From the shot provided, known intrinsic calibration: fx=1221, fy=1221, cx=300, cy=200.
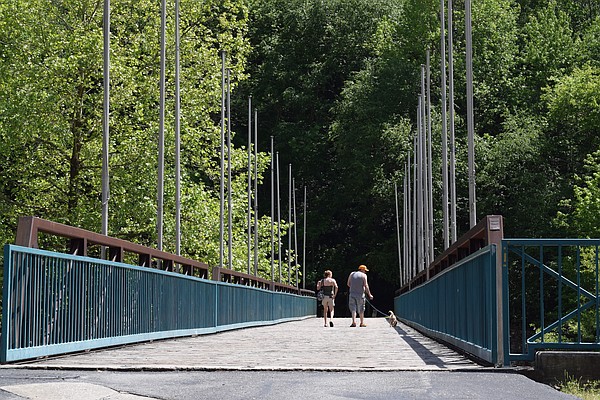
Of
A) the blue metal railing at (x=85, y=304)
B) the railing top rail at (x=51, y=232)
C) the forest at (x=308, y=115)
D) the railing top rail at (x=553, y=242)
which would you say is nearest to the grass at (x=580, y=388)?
the railing top rail at (x=553, y=242)

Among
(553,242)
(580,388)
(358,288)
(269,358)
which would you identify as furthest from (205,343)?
(358,288)

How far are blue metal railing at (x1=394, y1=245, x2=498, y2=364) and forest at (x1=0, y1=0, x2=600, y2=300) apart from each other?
67.9 ft

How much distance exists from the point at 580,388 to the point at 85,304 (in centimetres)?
606

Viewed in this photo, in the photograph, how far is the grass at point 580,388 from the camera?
1039cm

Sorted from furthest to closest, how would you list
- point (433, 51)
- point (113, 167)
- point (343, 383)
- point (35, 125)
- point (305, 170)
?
1. point (305, 170)
2. point (433, 51)
3. point (113, 167)
4. point (35, 125)
5. point (343, 383)

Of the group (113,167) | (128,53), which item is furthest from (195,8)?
(113,167)

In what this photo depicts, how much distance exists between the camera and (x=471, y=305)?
13727 mm

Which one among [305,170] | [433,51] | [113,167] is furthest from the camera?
[305,170]

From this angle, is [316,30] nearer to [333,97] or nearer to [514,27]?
[333,97]

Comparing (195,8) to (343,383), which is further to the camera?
(195,8)

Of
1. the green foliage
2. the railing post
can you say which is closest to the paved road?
the railing post

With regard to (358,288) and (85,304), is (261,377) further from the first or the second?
(358,288)

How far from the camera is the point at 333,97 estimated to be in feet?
282

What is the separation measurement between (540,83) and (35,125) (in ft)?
143
